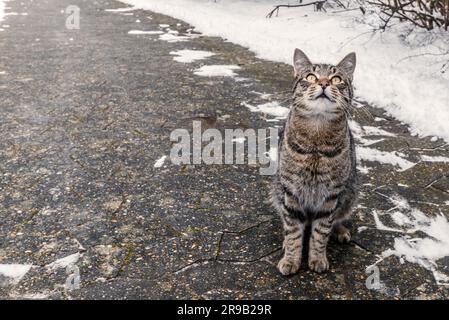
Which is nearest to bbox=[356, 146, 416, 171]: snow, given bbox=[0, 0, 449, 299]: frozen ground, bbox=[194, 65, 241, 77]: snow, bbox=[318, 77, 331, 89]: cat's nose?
bbox=[0, 0, 449, 299]: frozen ground

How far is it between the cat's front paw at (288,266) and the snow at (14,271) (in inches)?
74.8

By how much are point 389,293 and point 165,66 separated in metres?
6.50

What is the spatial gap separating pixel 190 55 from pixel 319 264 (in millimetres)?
6871

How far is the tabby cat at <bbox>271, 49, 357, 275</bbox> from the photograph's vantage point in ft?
11.0

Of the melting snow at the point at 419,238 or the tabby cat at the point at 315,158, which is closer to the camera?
the tabby cat at the point at 315,158

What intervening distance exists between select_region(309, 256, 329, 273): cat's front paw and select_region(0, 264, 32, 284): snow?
2.12m

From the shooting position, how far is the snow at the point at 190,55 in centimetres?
935

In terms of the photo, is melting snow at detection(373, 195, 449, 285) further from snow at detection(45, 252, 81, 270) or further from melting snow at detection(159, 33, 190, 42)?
melting snow at detection(159, 33, 190, 42)

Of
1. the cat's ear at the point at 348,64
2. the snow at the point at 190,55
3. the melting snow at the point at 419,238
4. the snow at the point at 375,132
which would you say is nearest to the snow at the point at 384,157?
the snow at the point at 375,132

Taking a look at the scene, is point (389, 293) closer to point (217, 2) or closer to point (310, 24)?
point (310, 24)

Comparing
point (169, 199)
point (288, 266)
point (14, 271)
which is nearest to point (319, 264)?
point (288, 266)

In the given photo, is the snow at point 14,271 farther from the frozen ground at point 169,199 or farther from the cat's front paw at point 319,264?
the cat's front paw at point 319,264

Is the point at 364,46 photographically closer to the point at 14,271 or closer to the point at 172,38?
the point at 172,38

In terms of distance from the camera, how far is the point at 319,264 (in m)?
3.55
